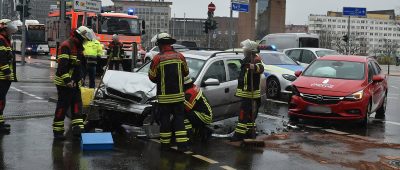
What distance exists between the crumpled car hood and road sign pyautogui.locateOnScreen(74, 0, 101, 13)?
6.10 meters

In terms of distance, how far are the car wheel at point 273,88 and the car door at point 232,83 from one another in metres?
5.85

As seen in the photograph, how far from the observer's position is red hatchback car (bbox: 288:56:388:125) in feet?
36.2

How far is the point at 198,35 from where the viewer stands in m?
103

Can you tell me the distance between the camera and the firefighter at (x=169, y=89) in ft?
25.9

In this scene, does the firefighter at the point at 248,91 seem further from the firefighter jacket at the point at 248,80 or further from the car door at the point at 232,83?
the car door at the point at 232,83

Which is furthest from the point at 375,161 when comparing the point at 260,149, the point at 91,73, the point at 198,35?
the point at 198,35

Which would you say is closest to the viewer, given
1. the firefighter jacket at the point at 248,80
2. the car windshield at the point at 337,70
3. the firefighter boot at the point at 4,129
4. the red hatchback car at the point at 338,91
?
the firefighter boot at the point at 4,129

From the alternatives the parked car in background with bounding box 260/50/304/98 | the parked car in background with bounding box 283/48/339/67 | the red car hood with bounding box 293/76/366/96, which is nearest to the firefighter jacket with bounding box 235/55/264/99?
the red car hood with bounding box 293/76/366/96

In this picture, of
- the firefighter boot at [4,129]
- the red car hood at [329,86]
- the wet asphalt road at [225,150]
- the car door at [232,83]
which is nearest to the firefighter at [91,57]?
the wet asphalt road at [225,150]

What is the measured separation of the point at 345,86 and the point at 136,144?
517 centimetres

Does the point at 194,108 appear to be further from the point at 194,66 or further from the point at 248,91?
the point at 194,66

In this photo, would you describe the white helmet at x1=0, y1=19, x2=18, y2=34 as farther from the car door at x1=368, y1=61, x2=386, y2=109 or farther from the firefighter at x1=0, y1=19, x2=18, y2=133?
the car door at x1=368, y1=61, x2=386, y2=109

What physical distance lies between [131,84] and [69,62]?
117 centimetres

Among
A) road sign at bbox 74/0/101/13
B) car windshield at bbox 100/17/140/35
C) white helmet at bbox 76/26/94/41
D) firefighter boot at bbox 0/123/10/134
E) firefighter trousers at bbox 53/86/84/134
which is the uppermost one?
road sign at bbox 74/0/101/13
